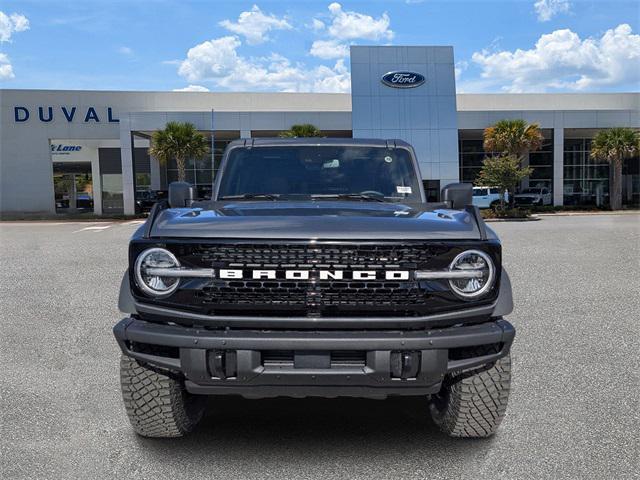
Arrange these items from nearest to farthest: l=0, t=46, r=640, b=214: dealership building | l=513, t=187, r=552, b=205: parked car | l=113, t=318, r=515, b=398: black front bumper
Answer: l=113, t=318, r=515, b=398: black front bumper → l=0, t=46, r=640, b=214: dealership building → l=513, t=187, r=552, b=205: parked car

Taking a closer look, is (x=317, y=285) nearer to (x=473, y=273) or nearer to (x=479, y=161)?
(x=473, y=273)

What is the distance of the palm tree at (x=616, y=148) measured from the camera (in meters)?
35.1

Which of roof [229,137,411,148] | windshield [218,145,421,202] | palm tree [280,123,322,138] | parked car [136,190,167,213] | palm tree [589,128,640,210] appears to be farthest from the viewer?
parked car [136,190,167,213]

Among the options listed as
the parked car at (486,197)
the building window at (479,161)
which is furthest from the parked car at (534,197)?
the building window at (479,161)

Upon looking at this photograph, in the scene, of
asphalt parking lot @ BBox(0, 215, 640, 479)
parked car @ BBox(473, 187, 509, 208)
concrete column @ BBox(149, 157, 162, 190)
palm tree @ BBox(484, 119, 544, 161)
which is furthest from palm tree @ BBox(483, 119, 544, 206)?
asphalt parking lot @ BBox(0, 215, 640, 479)

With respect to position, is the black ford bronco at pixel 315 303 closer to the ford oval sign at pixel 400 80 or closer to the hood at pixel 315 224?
the hood at pixel 315 224

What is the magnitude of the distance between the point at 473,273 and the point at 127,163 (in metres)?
34.2

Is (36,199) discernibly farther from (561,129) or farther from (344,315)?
(344,315)

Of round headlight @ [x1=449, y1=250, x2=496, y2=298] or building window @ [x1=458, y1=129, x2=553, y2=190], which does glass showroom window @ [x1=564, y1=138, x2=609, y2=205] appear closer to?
building window @ [x1=458, y1=129, x2=553, y2=190]

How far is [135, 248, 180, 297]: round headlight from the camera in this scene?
3006 mm

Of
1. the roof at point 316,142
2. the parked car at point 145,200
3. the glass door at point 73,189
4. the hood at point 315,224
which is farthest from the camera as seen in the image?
the glass door at point 73,189

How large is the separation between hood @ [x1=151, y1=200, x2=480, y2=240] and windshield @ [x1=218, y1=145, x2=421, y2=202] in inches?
36.7

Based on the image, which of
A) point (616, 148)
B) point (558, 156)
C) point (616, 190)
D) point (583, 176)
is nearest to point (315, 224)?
point (558, 156)

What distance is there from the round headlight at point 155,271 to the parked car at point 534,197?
3732cm
